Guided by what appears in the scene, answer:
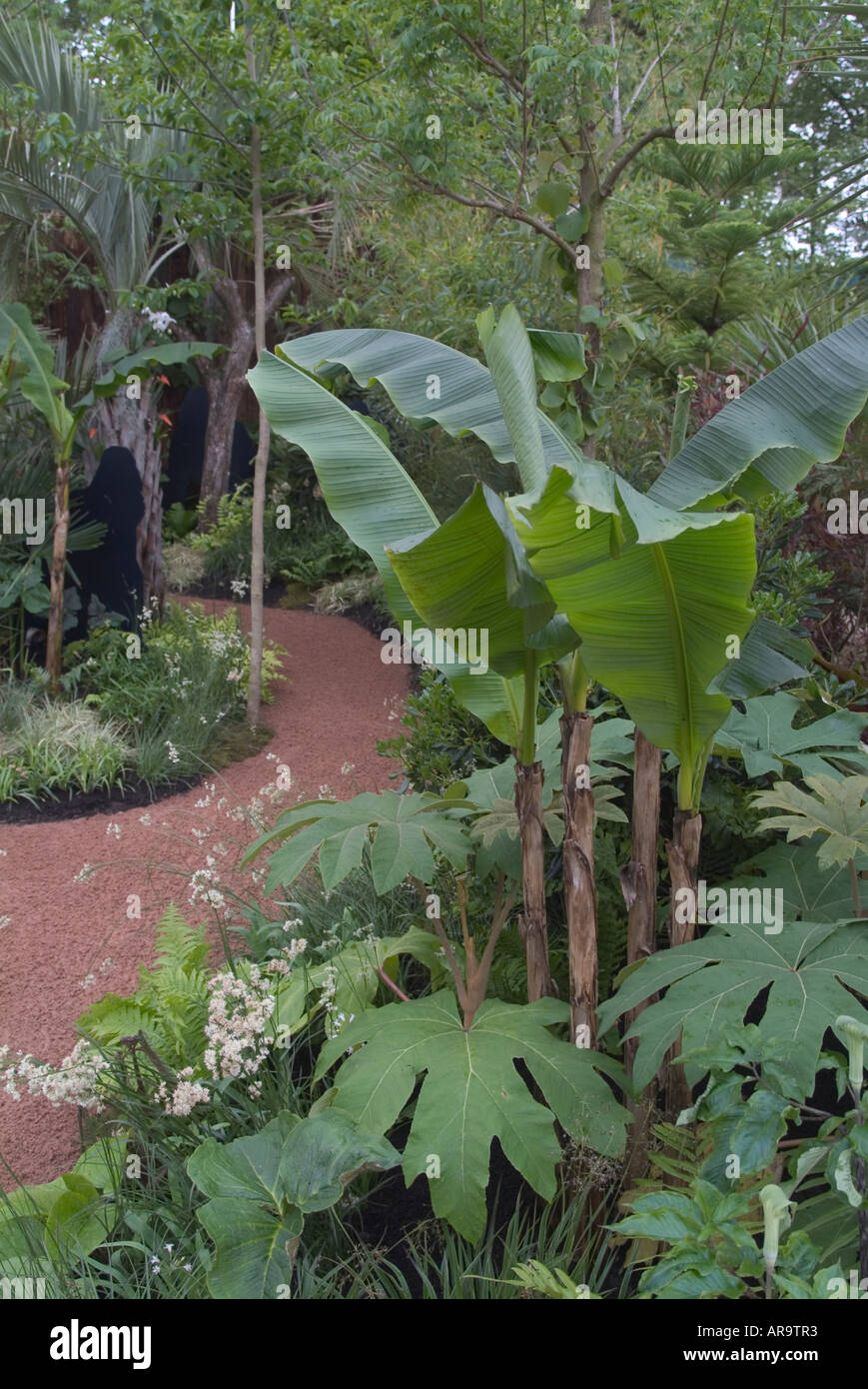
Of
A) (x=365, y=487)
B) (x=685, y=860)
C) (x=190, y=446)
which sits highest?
(x=190, y=446)

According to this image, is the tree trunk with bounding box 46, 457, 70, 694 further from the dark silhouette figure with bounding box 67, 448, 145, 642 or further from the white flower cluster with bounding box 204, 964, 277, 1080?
the white flower cluster with bounding box 204, 964, 277, 1080

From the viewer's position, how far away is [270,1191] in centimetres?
218

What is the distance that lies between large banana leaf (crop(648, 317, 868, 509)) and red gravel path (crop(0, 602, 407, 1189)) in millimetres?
2665

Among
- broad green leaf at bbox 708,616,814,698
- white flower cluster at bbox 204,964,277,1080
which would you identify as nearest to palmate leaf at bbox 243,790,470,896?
white flower cluster at bbox 204,964,277,1080

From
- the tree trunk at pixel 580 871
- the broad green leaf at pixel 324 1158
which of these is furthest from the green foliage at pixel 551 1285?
the tree trunk at pixel 580 871

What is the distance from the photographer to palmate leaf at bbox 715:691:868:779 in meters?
2.97

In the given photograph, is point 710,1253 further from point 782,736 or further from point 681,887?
point 782,736

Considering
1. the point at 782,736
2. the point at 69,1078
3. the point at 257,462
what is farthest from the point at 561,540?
the point at 257,462

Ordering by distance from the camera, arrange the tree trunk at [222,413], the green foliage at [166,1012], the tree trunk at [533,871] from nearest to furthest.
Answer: the tree trunk at [533,871] → the green foliage at [166,1012] → the tree trunk at [222,413]

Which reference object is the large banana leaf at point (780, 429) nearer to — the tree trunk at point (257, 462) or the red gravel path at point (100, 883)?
the red gravel path at point (100, 883)

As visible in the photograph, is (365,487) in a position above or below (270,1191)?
above

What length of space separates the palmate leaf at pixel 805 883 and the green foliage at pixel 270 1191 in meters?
1.26

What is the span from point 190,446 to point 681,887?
14.6 metres

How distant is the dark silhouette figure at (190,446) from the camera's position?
15766mm
